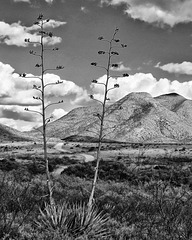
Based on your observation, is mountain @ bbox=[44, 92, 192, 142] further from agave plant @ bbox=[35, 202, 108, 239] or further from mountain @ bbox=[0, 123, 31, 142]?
agave plant @ bbox=[35, 202, 108, 239]

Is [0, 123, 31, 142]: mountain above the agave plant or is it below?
above

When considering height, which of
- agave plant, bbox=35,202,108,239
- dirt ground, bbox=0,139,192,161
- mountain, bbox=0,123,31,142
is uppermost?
mountain, bbox=0,123,31,142

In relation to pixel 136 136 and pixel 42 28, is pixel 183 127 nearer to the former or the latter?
pixel 136 136

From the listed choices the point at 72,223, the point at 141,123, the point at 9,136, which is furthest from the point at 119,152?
the point at 9,136

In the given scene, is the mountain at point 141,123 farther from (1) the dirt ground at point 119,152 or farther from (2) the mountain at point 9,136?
(1) the dirt ground at point 119,152

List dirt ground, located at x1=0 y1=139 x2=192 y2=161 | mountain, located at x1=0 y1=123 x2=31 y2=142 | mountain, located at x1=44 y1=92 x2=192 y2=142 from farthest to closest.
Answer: mountain, located at x1=0 y1=123 x2=31 y2=142, mountain, located at x1=44 y1=92 x2=192 y2=142, dirt ground, located at x1=0 y1=139 x2=192 y2=161

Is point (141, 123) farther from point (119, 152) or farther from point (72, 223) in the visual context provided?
point (72, 223)

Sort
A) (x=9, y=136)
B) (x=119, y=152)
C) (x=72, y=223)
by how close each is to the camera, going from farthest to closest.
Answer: (x=9, y=136), (x=119, y=152), (x=72, y=223)

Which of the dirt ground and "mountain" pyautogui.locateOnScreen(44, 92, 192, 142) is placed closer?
the dirt ground

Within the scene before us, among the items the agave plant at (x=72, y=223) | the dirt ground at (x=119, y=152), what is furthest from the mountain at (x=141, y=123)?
the agave plant at (x=72, y=223)

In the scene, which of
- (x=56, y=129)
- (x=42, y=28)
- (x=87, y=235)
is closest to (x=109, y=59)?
(x=42, y=28)

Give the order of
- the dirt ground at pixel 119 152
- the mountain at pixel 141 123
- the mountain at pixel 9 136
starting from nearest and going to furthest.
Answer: the dirt ground at pixel 119 152
the mountain at pixel 141 123
the mountain at pixel 9 136

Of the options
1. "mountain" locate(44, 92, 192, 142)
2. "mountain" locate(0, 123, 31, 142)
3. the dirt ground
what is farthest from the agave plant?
"mountain" locate(0, 123, 31, 142)

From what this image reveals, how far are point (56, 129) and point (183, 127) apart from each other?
77.7 m
